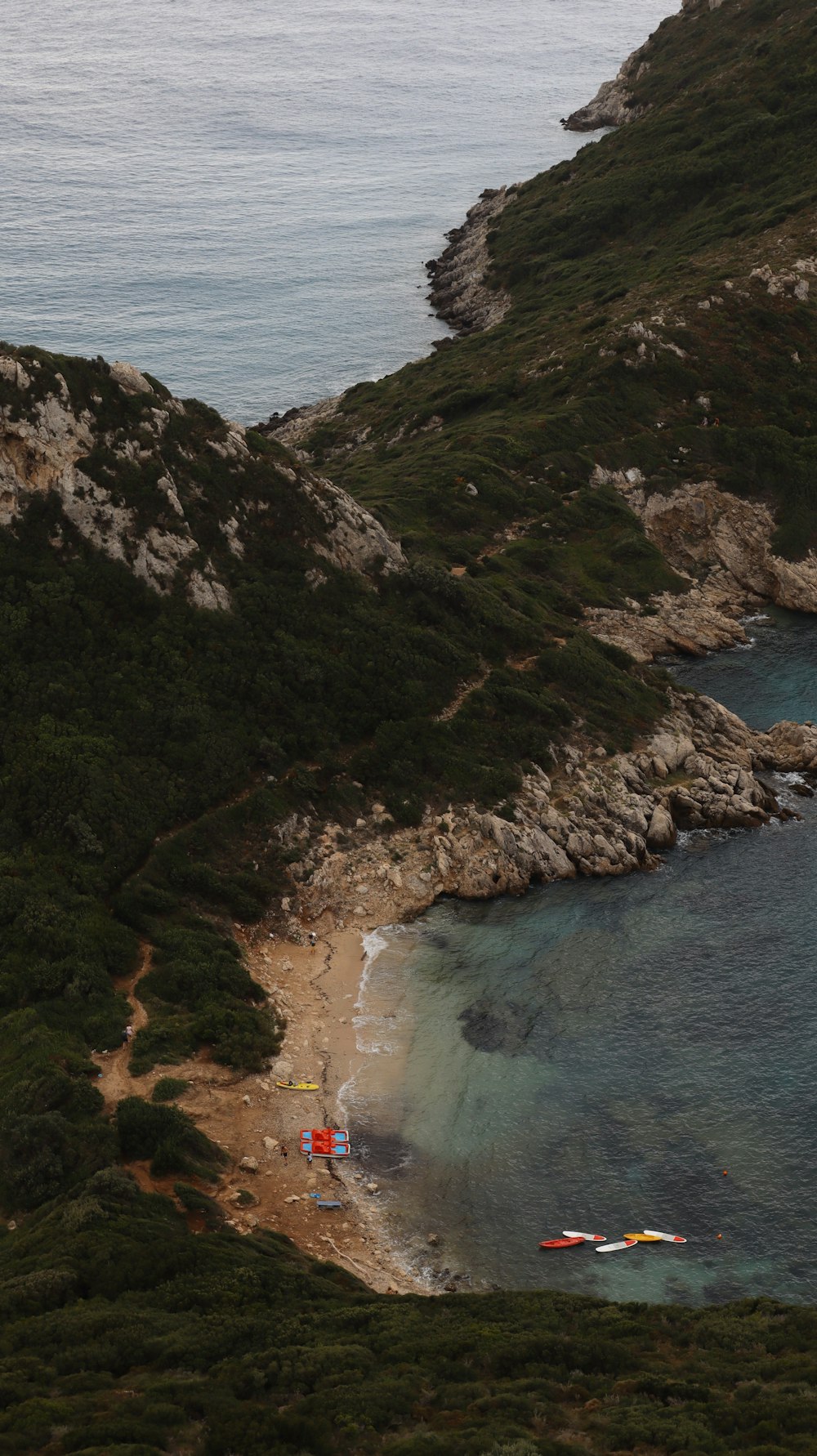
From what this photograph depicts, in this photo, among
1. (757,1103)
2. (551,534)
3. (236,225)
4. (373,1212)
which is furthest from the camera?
(236,225)

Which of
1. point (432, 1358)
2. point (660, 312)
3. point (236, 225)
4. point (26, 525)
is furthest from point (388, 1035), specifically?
point (236, 225)

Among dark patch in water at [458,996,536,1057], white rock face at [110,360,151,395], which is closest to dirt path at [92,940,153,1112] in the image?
dark patch in water at [458,996,536,1057]

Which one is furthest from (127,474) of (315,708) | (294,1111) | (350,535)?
(294,1111)

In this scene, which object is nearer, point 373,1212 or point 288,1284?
point 288,1284

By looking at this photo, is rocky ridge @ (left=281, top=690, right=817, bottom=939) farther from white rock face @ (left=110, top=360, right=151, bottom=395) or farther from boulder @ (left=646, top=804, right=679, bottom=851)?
white rock face @ (left=110, top=360, right=151, bottom=395)

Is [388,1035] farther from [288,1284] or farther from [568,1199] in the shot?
[288,1284]

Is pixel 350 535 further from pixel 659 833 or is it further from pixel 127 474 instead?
pixel 659 833

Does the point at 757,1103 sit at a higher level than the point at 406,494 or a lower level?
lower

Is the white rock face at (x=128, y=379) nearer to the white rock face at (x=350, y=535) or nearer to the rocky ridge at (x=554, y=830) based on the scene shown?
the white rock face at (x=350, y=535)
